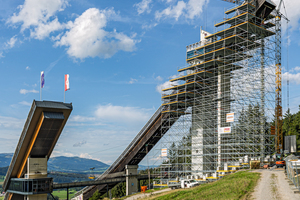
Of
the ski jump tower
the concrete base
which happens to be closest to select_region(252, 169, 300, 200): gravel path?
the ski jump tower

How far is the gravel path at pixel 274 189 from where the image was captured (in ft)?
60.1

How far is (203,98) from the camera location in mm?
45969

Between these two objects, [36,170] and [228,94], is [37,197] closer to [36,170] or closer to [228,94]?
[36,170]

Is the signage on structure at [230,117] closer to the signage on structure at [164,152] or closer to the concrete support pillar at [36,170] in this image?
the signage on structure at [164,152]

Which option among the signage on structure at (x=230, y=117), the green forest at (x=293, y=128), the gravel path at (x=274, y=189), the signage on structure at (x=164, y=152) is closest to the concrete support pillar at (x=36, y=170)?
the signage on structure at (x=164, y=152)

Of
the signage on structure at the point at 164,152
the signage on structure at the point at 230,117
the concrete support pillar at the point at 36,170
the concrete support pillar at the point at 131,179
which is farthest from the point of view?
the concrete support pillar at the point at 131,179

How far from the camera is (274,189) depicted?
20.4 meters

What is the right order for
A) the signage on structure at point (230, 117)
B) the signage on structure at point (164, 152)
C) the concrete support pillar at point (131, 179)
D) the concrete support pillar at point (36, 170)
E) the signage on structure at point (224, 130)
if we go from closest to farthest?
the signage on structure at point (230, 117) → the signage on structure at point (224, 130) → the concrete support pillar at point (36, 170) → the signage on structure at point (164, 152) → the concrete support pillar at point (131, 179)

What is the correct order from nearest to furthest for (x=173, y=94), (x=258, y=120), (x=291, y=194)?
(x=291, y=194) → (x=258, y=120) → (x=173, y=94)

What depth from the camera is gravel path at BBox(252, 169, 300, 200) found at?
18316 millimetres

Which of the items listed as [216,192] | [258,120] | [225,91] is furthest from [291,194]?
[225,91]

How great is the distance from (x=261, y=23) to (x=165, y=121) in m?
22.3

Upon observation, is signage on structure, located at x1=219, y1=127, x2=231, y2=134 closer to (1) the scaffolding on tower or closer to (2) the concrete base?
(1) the scaffolding on tower

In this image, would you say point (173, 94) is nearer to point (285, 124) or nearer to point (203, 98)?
point (203, 98)
